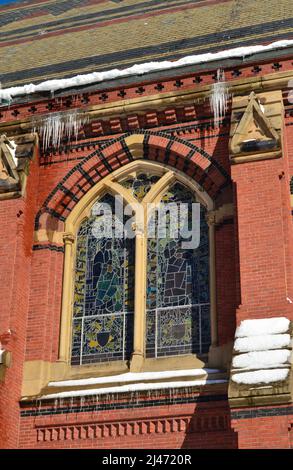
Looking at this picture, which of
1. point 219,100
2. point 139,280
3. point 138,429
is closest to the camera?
point 138,429

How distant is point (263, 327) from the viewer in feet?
37.1

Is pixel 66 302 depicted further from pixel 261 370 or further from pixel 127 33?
pixel 127 33

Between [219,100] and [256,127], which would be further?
[219,100]

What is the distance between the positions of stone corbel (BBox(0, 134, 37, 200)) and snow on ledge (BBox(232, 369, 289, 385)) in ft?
15.6

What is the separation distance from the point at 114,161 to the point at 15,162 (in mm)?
1548

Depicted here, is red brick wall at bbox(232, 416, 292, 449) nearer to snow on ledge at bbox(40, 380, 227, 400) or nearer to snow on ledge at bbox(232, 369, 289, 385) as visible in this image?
snow on ledge at bbox(232, 369, 289, 385)

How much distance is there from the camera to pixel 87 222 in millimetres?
14344

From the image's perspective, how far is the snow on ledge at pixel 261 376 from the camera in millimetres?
10656

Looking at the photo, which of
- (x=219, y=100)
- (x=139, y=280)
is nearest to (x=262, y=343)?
(x=139, y=280)

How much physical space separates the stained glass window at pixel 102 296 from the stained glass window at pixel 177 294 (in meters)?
0.32

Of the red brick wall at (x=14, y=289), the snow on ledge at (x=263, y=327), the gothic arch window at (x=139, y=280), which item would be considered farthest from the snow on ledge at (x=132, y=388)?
the snow on ledge at (x=263, y=327)

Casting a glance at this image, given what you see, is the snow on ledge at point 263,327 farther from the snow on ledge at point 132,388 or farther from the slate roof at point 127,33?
the slate roof at point 127,33

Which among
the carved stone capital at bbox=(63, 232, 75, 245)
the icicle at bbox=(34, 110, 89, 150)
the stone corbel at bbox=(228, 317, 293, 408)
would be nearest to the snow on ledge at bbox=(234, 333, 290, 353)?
the stone corbel at bbox=(228, 317, 293, 408)

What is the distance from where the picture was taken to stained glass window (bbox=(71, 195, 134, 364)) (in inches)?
516
